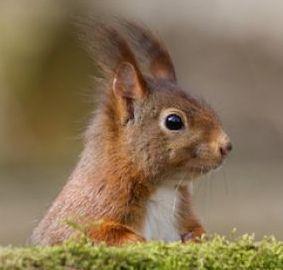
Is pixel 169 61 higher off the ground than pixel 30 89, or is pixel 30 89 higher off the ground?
pixel 30 89

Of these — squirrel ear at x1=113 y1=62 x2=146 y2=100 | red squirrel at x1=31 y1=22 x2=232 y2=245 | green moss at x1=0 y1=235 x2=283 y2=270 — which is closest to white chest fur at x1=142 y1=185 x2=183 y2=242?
red squirrel at x1=31 y1=22 x2=232 y2=245

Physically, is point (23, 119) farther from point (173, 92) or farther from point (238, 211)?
point (173, 92)

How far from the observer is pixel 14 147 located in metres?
8.17

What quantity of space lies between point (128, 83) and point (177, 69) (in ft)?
15.7

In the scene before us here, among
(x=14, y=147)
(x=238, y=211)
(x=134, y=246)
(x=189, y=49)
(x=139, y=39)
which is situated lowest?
(x=134, y=246)

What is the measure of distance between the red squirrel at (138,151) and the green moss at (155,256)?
0.56 metres

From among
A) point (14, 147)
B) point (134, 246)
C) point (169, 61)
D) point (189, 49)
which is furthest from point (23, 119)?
point (134, 246)

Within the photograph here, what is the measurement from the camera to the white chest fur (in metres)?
3.14

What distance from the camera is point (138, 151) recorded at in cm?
331

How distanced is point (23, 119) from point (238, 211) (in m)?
1.55

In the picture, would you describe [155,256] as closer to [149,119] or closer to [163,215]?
[163,215]

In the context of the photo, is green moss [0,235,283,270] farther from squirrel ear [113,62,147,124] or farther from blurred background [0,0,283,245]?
blurred background [0,0,283,245]

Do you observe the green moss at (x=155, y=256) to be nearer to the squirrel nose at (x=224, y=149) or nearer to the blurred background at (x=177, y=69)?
the squirrel nose at (x=224, y=149)

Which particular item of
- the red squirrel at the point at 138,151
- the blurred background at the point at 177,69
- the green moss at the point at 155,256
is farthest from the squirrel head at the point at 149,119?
the blurred background at the point at 177,69
